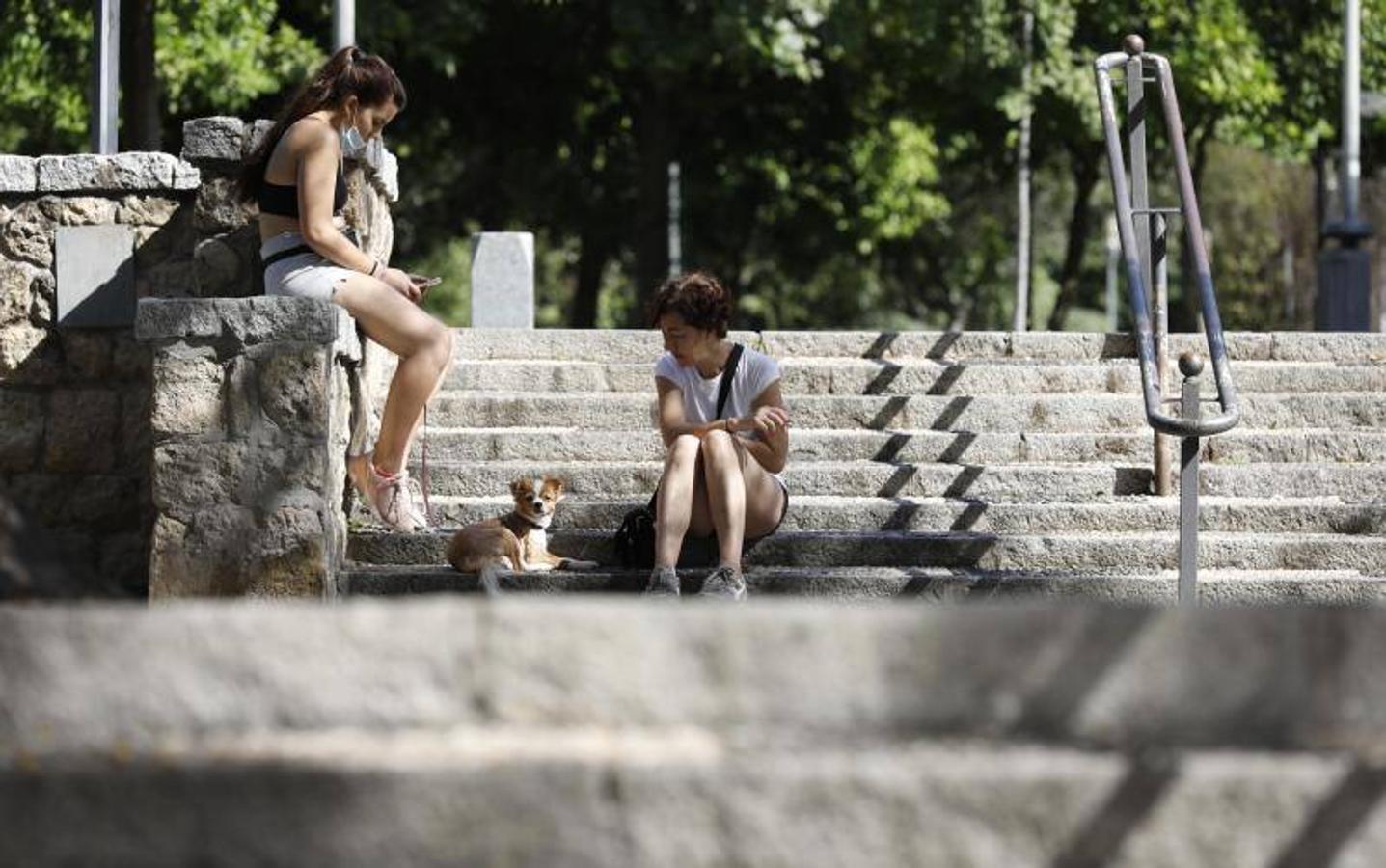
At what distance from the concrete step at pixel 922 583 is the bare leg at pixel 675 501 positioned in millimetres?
155

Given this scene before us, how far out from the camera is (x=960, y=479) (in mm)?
8578

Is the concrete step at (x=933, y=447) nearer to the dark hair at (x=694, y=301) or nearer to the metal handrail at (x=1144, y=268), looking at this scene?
the metal handrail at (x=1144, y=268)

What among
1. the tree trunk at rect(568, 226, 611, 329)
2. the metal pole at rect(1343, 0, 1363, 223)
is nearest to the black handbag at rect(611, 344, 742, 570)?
the metal pole at rect(1343, 0, 1363, 223)

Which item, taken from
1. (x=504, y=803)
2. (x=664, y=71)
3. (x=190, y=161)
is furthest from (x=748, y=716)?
(x=664, y=71)

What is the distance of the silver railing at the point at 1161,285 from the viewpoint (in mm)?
7098

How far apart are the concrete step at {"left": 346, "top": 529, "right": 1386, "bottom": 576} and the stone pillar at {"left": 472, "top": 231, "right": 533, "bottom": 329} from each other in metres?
4.45

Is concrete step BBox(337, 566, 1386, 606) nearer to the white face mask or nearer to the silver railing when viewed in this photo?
the silver railing

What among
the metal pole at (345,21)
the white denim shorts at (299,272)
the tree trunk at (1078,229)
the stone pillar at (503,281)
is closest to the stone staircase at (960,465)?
the white denim shorts at (299,272)

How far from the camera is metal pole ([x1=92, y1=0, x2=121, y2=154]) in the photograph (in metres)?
9.89

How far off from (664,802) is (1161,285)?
6226 millimetres

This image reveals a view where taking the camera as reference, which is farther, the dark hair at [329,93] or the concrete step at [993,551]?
the concrete step at [993,551]

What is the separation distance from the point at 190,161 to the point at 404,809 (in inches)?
207

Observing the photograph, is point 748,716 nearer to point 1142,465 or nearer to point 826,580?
point 826,580

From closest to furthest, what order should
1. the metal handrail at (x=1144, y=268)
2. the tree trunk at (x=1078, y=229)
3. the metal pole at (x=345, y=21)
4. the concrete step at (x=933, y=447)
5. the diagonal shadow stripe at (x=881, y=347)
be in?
the metal handrail at (x=1144, y=268) → the concrete step at (x=933, y=447) → the diagonal shadow stripe at (x=881, y=347) → the metal pole at (x=345, y=21) → the tree trunk at (x=1078, y=229)
